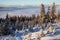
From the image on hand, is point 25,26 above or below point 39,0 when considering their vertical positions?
below

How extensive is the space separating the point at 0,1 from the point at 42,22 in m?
0.61

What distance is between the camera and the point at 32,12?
187 cm

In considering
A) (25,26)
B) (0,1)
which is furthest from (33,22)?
(0,1)

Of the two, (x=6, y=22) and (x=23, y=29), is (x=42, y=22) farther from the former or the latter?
(x=6, y=22)

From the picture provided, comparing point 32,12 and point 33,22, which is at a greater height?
point 32,12

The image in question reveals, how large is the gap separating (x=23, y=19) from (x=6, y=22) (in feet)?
0.73

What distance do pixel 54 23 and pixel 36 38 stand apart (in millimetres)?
309

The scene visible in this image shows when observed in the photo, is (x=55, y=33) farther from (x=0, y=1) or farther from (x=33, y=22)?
(x=0, y=1)

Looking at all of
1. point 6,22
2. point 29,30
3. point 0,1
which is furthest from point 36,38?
point 0,1

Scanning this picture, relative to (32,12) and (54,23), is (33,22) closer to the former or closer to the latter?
(32,12)

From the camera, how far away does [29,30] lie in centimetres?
181

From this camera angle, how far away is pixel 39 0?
1881 millimetres

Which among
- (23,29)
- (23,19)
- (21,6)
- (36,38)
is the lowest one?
(36,38)

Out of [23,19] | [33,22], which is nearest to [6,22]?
[23,19]
